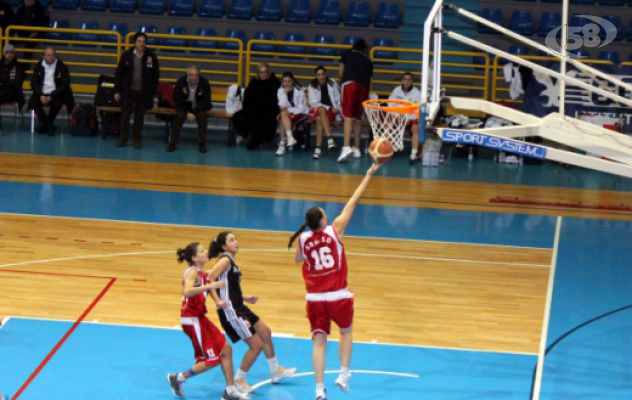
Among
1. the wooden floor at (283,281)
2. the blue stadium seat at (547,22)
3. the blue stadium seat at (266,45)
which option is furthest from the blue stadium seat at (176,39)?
the wooden floor at (283,281)

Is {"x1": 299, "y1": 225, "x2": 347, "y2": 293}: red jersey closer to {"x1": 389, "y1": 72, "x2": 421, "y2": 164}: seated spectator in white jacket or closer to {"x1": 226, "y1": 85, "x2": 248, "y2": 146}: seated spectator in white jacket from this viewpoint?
{"x1": 389, "y1": 72, "x2": 421, "y2": 164}: seated spectator in white jacket

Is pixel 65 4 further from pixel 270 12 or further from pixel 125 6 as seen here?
pixel 270 12

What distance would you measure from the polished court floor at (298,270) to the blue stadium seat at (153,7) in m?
5.25

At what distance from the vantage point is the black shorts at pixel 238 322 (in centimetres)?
762

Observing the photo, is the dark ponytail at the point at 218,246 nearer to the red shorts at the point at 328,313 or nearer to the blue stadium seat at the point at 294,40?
the red shorts at the point at 328,313

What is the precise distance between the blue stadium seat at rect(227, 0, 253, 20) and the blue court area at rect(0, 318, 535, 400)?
14578mm

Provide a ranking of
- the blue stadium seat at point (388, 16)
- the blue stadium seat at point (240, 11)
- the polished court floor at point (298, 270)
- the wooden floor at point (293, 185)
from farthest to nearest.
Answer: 1. the blue stadium seat at point (240, 11)
2. the blue stadium seat at point (388, 16)
3. the wooden floor at point (293, 185)
4. the polished court floor at point (298, 270)

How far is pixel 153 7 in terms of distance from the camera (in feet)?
74.2

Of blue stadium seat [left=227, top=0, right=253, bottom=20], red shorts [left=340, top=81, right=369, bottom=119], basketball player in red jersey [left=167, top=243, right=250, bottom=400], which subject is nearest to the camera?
basketball player in red jersey [left=167, top=243, right=250, bottom=400]

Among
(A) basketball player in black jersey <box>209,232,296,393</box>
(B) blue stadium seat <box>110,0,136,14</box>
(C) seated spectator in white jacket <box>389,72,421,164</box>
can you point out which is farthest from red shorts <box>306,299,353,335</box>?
(B) blue stadium seat <box>110,0,136,14</box>

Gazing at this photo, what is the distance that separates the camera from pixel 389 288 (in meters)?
10.5

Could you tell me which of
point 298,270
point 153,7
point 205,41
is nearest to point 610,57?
point 205,41

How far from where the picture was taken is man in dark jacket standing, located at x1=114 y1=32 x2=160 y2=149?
714 inches

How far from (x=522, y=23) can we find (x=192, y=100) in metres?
7.76
